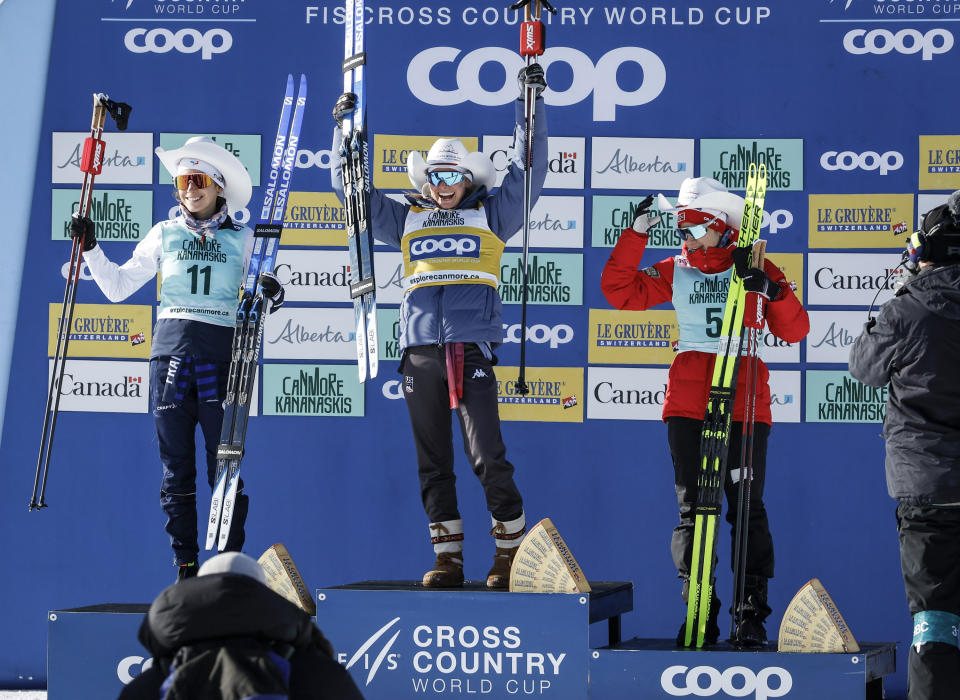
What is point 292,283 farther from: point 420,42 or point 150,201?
point 420,42

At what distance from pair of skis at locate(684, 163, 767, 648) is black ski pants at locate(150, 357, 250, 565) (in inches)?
64.2

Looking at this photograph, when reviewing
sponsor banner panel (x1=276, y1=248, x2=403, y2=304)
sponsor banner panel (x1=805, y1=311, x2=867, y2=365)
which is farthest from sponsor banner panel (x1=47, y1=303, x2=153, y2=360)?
sponsor banner panel (x1=805, y1=311, x2=867, y2=365)

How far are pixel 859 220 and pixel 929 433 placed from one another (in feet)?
6.36

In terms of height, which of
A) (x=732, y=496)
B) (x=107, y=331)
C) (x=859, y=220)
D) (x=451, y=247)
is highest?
(x=859, y=220)

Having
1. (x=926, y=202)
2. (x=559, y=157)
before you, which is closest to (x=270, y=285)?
(x=559, y=157)

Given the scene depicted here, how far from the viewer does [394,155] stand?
5117 mm

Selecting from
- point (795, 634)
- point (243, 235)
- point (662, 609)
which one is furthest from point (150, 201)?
point (795, 634)

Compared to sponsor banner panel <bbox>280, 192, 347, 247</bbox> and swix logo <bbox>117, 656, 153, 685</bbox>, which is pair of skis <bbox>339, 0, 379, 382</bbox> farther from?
swix logo <bbox>117, 656, 153, 685</bbox>

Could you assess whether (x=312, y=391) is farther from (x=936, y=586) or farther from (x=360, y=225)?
(x=936, y=586)

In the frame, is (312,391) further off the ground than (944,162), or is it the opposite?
(944,162)

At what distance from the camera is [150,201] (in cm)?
518

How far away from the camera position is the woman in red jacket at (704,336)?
393 cm

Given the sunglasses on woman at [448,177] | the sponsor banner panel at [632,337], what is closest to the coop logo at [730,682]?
the sponsor banner panel at [632,337]

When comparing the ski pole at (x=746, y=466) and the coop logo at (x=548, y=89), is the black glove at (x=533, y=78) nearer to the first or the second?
the ski pole at (x=746, y=466)
